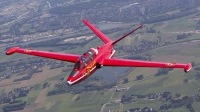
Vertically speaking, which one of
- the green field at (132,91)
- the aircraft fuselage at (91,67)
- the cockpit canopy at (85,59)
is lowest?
the green field at (132,91)

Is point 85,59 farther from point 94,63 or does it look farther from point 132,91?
point 132,91

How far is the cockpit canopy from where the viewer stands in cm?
5544

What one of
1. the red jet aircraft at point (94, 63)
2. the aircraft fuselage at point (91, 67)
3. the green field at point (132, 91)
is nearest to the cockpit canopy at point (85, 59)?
the red jet aircraft at point (94, 63)

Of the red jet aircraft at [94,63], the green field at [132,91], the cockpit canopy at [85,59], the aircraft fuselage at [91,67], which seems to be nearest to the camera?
the aircraft fuselage at [91,67]

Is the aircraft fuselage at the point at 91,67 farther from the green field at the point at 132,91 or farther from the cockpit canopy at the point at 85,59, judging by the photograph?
the green field at the point at 132,91

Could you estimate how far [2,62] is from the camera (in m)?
186

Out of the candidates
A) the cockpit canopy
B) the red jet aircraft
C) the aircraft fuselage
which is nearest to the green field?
the aircraft fuselage

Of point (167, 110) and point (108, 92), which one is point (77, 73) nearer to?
point (167, 110)

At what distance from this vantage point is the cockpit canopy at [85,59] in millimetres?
55438

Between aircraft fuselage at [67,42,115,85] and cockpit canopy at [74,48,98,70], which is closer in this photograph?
aircraft fuselage at [67,42,115,85]

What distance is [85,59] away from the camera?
186 ft

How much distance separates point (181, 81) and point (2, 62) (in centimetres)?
9607

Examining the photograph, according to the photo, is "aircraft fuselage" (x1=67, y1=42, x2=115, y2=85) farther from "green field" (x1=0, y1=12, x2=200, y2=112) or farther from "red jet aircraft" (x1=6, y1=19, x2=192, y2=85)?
"green field" (x1=0, y1=12, x2=200, y2=112)

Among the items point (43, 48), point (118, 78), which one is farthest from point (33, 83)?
point (43, 48)
